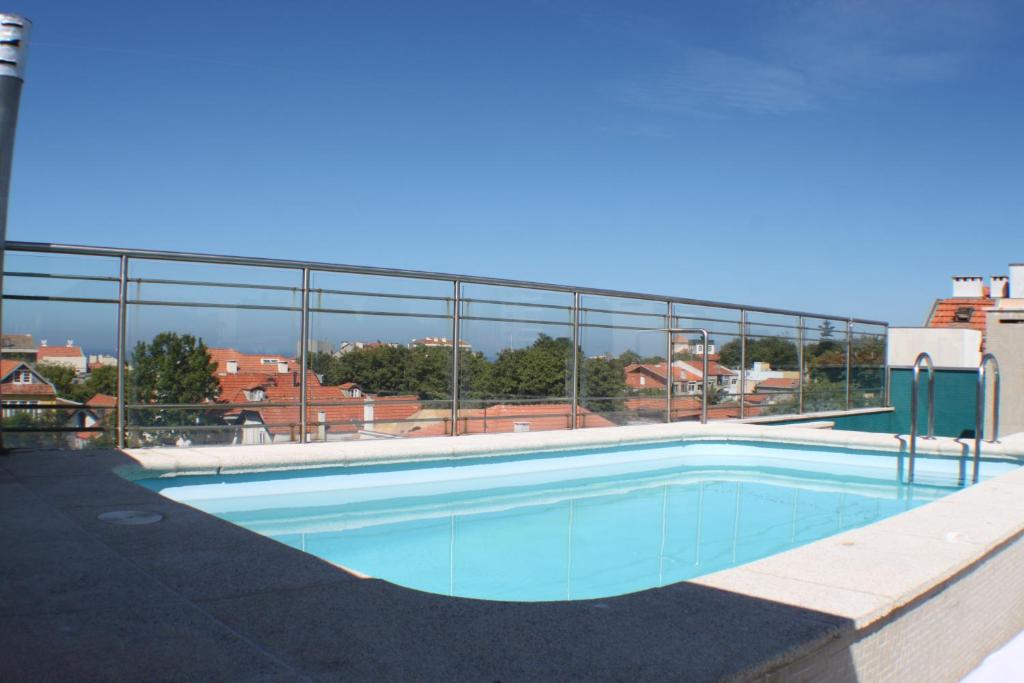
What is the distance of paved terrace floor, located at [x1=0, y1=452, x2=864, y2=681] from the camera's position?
63.3 inches

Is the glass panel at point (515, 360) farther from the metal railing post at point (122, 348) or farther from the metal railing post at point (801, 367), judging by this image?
the metal railing post at point (801, 367)

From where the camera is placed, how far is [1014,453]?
19.7ft

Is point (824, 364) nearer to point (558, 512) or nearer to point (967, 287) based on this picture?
point (558, 512)

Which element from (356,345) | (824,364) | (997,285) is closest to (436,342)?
(356,345)

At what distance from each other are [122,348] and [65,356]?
1.01 ft

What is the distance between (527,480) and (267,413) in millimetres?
1889

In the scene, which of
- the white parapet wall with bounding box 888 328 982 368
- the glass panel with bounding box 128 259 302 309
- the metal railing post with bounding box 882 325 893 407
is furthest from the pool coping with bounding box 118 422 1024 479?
the white parapet wall with bounding box 888 328 982 368

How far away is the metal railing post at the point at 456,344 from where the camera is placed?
639 cm


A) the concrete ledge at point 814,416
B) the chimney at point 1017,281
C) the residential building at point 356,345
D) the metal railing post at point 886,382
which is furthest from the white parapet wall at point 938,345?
the residential building at point 356,345

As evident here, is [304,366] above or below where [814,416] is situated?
above

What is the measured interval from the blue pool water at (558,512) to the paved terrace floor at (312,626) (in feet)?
4.04

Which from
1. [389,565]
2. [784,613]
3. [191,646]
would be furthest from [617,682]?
[389,565]

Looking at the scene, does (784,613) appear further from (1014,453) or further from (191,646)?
(1014,453)

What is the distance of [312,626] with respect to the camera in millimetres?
1843
